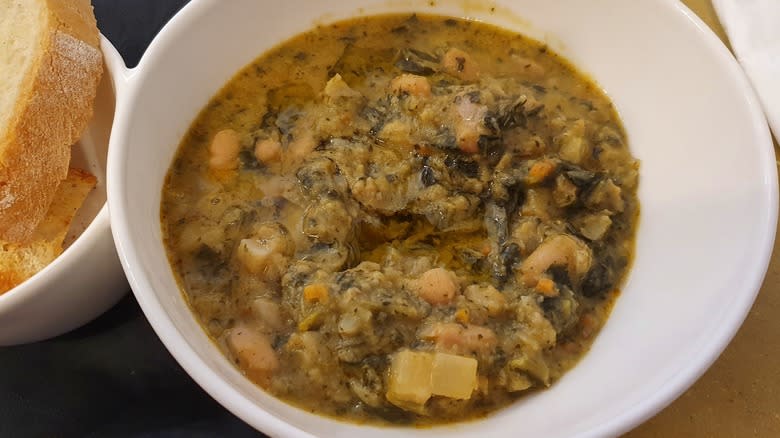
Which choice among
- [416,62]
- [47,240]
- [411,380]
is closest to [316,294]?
[411,380]

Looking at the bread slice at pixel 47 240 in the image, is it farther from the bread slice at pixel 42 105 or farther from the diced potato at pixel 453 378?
the diced potato at pixel 453 378

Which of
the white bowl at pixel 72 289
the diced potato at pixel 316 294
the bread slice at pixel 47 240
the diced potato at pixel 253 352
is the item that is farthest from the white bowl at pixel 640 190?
the bread slice at pixel 47 240

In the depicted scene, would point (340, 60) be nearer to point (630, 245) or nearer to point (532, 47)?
point (532, 47)

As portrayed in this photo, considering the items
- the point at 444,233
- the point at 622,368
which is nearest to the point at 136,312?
the point at 444,233

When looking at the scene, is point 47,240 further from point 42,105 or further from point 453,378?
point 453,378

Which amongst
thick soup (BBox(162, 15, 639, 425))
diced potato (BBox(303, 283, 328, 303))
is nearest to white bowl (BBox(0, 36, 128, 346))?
thick soup (BBox(162, 15, 639, 425))

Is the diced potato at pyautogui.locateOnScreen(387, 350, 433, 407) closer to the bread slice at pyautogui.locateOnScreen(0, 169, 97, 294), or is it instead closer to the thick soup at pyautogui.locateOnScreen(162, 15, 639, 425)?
the thick soup at pyautogui.locateOnScreen(162, 15, 639, 425)
